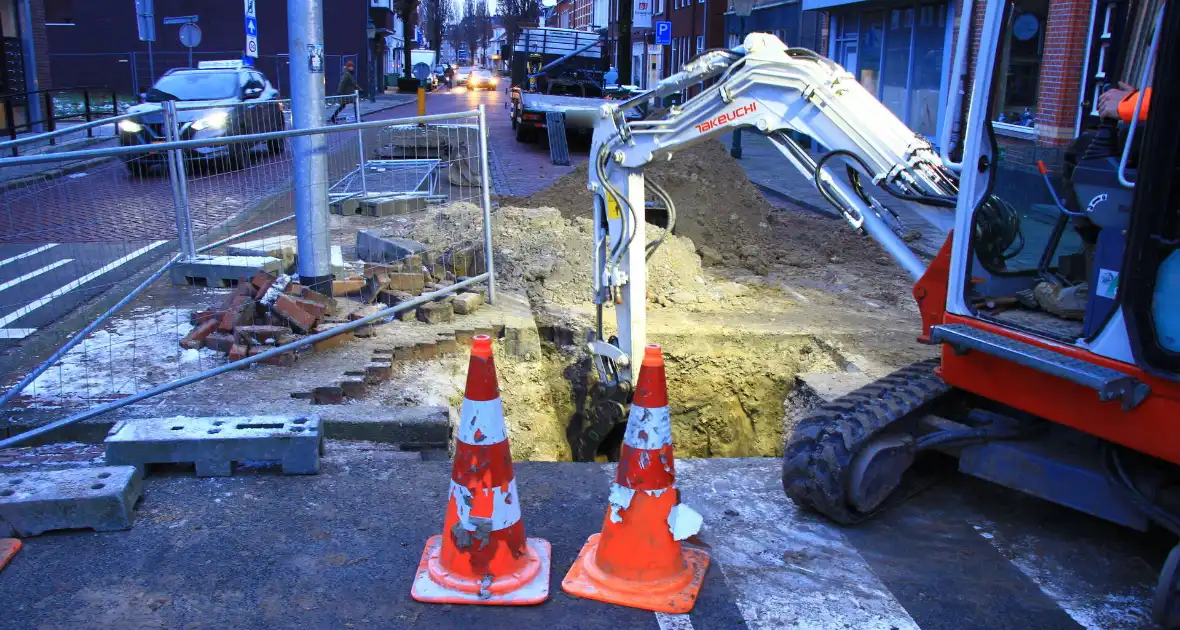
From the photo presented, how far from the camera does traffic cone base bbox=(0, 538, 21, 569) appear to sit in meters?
3.83

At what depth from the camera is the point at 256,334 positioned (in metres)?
6.28

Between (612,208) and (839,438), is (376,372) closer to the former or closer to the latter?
(612,208)

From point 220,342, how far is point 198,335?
9.7 inches

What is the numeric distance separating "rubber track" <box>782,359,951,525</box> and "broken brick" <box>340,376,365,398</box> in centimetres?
283

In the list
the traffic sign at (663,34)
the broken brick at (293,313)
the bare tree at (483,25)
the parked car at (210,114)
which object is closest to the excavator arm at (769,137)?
the broken brick at (293,313)

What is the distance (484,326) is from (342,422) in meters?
2.21

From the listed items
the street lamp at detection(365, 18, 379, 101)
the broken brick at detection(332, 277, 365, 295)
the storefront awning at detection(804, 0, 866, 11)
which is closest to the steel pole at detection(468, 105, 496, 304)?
the broken brick at detection(332, 277, 365, 295)

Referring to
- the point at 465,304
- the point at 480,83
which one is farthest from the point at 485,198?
the point at 480,83

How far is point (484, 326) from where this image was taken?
288 inches

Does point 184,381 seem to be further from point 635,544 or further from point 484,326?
point 635,544

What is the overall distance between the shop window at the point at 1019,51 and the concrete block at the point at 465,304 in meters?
4.41

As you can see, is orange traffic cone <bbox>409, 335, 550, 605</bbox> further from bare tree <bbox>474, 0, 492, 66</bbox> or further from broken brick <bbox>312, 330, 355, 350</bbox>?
bare tree <bbox>474, 0, 492, 66</bbox>

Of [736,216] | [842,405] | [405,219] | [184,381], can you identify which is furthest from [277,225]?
[842,405]

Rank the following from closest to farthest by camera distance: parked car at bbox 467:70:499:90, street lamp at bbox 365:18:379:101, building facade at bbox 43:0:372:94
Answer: building facade at bbox 43:0:372:94
street lamp at bbox 365:18:379:101
parked car at bbox 467:70:499:90
